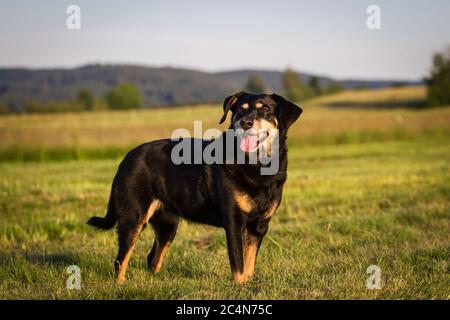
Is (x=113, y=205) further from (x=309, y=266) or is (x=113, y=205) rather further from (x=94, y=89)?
(x=94, y=89)

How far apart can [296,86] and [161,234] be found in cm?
13116

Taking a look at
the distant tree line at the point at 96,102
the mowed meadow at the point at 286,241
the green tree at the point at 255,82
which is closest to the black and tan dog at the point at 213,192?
the mowed meadow at the point at 286,241

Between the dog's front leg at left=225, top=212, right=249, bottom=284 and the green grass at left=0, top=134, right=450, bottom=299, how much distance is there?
0.68ft

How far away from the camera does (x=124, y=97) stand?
326 ft

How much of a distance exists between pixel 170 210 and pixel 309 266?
1787 mm

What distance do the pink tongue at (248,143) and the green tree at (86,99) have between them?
9261cm

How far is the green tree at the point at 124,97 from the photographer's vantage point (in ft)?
320

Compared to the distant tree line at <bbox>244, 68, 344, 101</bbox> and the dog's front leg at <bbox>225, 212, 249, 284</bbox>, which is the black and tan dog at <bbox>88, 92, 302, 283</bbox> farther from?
the distant tree line at <bbox>244, 68, 344, 101</bbox>

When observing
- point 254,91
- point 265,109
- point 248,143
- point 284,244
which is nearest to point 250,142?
point 248,143

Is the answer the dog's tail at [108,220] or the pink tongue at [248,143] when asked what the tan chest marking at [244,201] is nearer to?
the pink tongue at [248,143]

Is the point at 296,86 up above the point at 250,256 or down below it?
above

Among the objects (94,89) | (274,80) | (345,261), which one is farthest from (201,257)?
(274,80)

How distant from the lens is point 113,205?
6984mm

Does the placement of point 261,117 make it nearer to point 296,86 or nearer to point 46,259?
point 46,259
